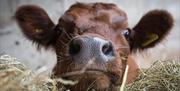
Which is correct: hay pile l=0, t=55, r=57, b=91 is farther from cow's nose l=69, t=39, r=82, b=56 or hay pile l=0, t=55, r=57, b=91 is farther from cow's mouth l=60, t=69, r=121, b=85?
cow's nose l=69, t=39, r=82, b=56

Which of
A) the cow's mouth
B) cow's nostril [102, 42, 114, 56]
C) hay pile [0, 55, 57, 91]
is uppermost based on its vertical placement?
cow's nostril [102, 42, 114, 56]

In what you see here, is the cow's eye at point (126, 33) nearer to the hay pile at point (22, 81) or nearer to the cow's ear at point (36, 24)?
the cow's ear at point (36, 24)

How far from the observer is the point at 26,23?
807 centimetres

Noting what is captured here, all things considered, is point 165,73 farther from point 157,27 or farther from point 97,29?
point 157,27

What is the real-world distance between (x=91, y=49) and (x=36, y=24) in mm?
1997

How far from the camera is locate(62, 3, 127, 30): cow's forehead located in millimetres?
6916

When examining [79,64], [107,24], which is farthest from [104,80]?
[107,24]

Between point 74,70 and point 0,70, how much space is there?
0.68 metres

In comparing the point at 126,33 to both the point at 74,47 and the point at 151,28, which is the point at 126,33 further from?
the point at 74,47

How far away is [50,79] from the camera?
557 centimetres

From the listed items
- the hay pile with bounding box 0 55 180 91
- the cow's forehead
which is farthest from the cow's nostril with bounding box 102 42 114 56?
the cow's forehead

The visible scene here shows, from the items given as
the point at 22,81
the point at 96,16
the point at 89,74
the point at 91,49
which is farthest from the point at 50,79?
the point at 96,16

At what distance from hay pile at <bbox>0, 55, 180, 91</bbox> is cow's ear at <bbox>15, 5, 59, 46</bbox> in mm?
1440

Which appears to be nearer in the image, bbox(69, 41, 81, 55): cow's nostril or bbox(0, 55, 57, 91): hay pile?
bbox(0, 55, 57, 91): hay pile
